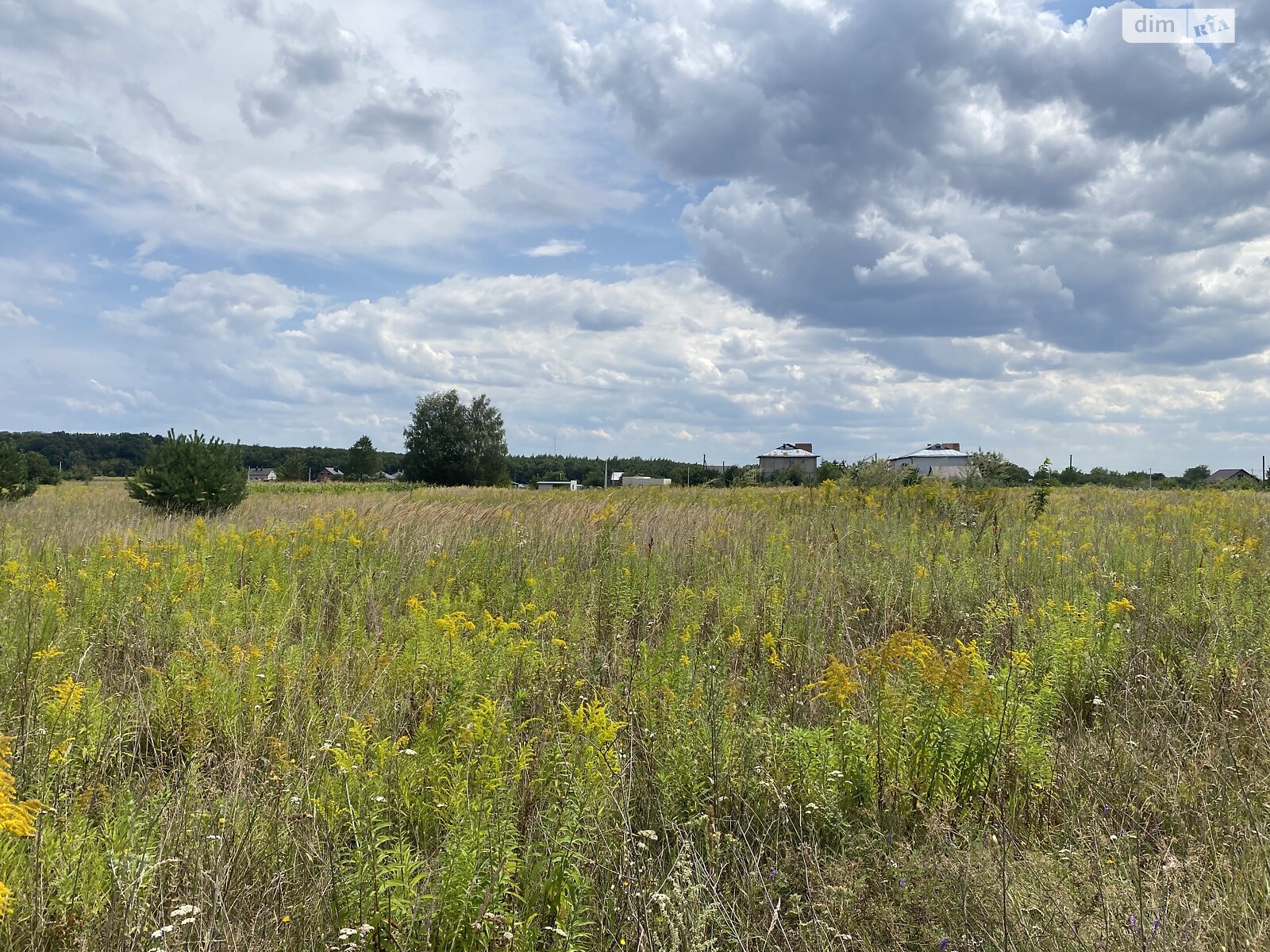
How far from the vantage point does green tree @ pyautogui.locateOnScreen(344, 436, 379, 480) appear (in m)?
98.7

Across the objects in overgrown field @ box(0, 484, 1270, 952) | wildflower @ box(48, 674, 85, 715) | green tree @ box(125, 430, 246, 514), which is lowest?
overgrown field @ box(0, 484, 1270, 952)

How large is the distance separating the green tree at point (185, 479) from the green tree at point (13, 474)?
254 inches

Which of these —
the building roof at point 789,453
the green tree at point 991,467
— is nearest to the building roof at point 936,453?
the building roof at point 789,453

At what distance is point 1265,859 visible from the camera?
2.19 meters

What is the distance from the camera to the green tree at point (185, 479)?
14.5m

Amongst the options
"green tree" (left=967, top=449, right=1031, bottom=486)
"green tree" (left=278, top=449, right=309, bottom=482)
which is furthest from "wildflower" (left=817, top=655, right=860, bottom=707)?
"green tree" (left=278, top=449, right=309, bottom=482)

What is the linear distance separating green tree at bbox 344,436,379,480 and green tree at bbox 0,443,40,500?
7834cm

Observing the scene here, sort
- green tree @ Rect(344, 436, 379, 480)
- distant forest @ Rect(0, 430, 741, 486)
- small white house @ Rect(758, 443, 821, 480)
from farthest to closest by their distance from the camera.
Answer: green tree @ Rect(344, 436, 379, 480) < small white house @ Rect(758, 443, 821, 480) < distant forest @ Rect(0, 430, 741, 486)

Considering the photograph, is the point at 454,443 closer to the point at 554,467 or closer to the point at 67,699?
the point at 554,467

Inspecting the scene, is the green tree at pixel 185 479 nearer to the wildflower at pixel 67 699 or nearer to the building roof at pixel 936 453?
the wildflower at pixel 67 699

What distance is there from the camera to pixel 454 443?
7675cm

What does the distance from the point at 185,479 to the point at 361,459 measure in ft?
290

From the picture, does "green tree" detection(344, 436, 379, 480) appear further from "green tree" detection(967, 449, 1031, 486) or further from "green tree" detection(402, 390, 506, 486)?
"green tree" detection(967, 449, 1031, 486)

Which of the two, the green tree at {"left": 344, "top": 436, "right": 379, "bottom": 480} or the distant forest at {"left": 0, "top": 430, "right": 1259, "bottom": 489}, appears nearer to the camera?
the distant forest at {"left": 0, "top": 430, "right": 1259, "bottom": 489}
